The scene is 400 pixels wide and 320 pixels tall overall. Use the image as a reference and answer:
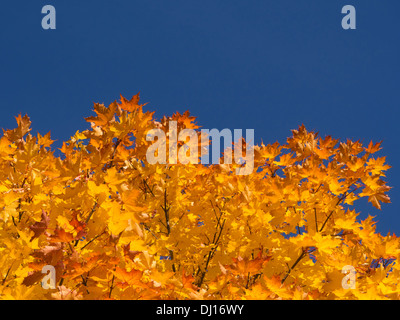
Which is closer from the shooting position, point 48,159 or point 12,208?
point 12,208

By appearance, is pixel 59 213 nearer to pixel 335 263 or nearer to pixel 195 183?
pixel 195 183

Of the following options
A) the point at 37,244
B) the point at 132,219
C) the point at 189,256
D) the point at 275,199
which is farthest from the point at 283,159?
the point at 37,244

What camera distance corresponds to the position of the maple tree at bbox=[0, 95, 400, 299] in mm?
2871

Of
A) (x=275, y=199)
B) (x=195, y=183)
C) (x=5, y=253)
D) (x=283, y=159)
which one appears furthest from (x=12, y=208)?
(x=283, y=159)

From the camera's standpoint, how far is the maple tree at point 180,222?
2.87 m

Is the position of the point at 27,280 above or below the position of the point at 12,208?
below

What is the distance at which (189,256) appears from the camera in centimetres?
468

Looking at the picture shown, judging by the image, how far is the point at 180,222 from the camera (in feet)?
15.1

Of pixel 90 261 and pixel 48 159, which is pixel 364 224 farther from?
pixel 48 159

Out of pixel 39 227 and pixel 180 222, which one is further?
pixel 180 222
